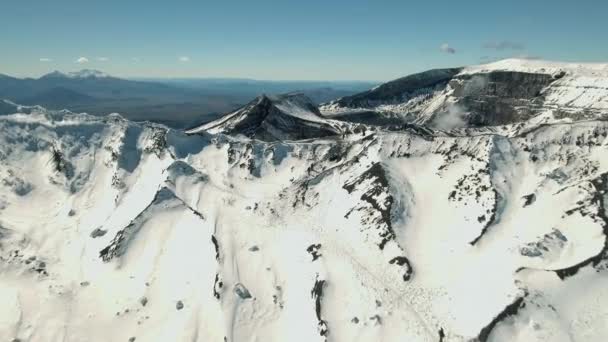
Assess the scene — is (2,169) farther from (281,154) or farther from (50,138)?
(281,154)

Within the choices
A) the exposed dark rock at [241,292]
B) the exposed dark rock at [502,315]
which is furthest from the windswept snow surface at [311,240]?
the exposed dark rock at [241,292]

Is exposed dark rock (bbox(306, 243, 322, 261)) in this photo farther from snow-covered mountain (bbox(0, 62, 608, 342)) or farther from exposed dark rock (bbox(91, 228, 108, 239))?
exposed dark rock (bbox(91, 228, 108, 239))

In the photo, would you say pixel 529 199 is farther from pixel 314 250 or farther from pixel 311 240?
pixel 311 240

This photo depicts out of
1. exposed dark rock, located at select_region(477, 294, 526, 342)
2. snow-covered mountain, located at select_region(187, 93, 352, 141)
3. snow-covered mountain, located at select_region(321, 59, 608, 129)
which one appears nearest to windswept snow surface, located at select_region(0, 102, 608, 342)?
exposed dark rock, located at select_region(477, 294, 526, 342)

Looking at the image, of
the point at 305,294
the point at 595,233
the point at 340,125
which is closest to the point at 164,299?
the point at 305,294

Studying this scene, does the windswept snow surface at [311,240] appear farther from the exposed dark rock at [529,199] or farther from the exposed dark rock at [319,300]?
the exposed dark rock at [529,199]
